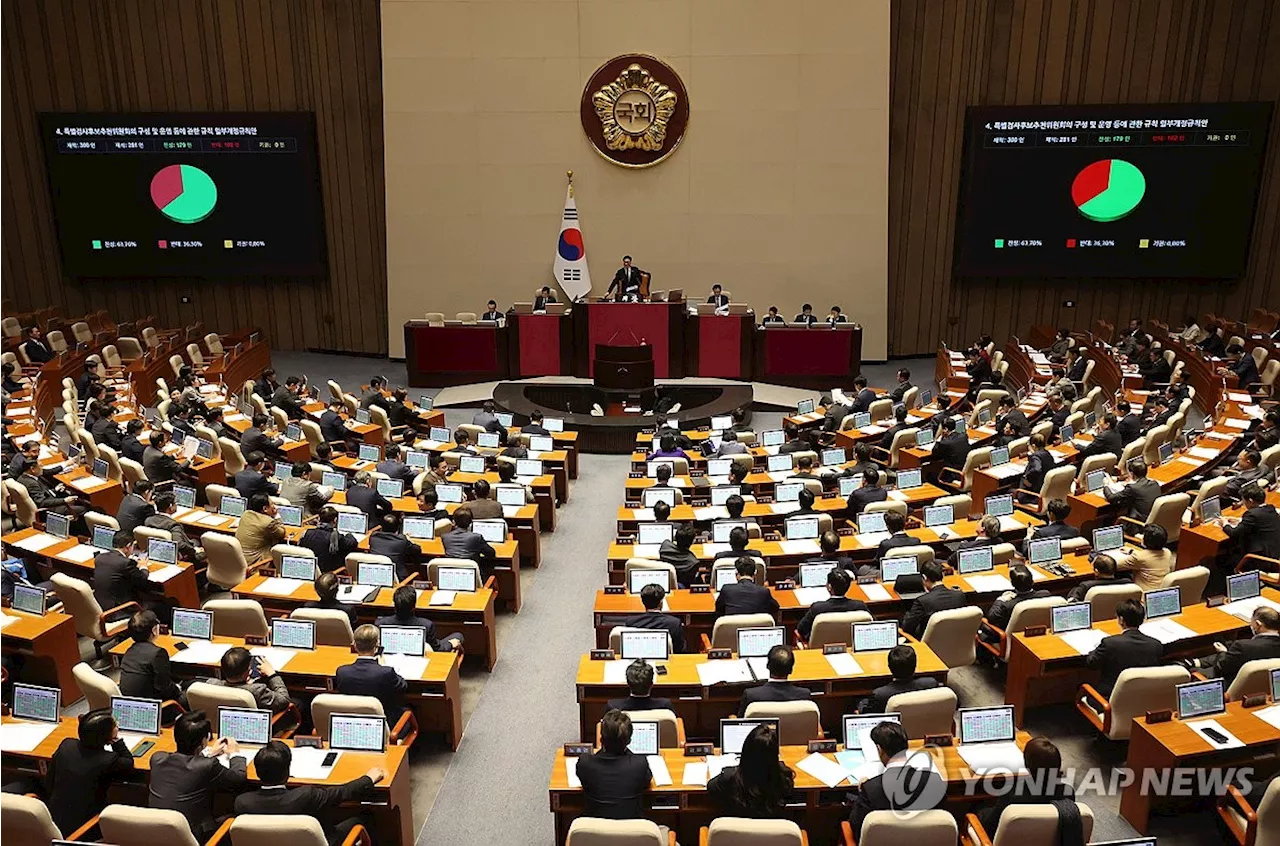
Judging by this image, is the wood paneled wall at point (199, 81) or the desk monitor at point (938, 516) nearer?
the desk monitor at point (938, 516)

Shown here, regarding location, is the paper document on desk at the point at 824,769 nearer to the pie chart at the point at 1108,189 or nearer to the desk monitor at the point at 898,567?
the desk monitor at the point at 898,567

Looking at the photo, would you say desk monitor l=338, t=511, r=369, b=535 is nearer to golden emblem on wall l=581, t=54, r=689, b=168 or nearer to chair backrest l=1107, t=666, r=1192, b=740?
chair backrest l=1107, t=666, r=1192, b=740

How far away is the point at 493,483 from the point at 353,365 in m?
11.2

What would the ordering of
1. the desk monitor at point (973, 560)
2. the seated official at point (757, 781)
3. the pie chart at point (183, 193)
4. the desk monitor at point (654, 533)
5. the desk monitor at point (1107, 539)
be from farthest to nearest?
the pie chart at point (183, 193) → the desk monitor at point (654, 533) → the desk monitor at point (1107, 539) → the desk monitor at point (973, 560) → the seated official at point (757, 781)

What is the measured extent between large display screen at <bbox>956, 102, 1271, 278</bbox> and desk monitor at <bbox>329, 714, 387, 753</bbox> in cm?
1766

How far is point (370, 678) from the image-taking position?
6355mm

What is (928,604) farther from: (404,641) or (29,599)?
(29,599)

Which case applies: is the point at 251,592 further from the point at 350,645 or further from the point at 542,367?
the point at 542,367

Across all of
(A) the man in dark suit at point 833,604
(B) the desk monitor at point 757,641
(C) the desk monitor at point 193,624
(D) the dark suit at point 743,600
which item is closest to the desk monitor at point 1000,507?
(A) the man in dark suit at point 833,604

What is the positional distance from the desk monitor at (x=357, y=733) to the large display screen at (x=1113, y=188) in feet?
57.9

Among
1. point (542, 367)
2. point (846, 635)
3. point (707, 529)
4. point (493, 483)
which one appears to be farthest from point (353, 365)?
point (846, 635)

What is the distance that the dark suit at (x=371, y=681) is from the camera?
20.8ft

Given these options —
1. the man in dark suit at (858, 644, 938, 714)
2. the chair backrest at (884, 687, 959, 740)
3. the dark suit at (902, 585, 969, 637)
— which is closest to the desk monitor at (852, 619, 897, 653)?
the dark suit at (902, 585, 969, 637)

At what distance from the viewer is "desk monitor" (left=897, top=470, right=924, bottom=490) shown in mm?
10743
